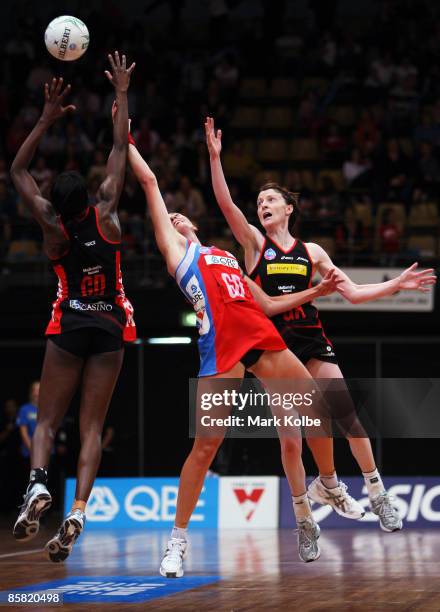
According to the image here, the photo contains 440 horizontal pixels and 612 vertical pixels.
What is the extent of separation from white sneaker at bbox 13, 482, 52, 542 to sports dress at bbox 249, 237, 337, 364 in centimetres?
252

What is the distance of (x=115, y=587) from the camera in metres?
8.48

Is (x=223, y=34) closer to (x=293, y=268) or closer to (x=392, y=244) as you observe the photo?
(x=392, y=244)

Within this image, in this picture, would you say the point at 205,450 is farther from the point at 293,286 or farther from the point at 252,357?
the point at 293,286

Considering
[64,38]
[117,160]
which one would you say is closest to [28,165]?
[117,160]

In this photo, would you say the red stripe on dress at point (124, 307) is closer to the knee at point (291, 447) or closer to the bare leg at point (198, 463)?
the bare leg at point (198, 463)

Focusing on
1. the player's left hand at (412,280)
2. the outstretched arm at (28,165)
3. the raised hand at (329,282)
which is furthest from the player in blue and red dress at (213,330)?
the player's left hand at (412,280)

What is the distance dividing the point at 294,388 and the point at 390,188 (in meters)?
11.0

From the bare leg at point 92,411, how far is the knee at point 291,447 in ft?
4.78

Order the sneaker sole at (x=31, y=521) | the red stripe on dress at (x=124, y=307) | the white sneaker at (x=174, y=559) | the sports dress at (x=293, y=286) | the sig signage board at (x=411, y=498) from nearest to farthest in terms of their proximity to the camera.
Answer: the sneaker sole at (x=31, y=521) < the red stripe on dress at (x=124, y=307) < the white sneaker at (x=174, y=559) < the sports dress at (x=293, y=286) < the sig signage board at (x=411, y=498)

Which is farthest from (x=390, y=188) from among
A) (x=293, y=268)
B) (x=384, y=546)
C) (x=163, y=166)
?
(x=293, y=268)

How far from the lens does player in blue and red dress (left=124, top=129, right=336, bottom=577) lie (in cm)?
765

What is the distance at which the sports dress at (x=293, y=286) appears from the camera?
8492mm

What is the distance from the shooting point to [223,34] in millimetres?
22594

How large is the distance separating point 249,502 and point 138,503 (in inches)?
67.2
